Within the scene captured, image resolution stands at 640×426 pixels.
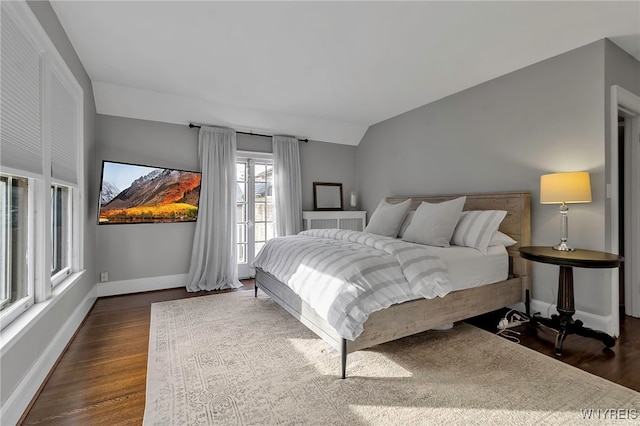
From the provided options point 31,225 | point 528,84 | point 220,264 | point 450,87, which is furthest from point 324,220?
point 31,225

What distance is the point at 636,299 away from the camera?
3.04 metres

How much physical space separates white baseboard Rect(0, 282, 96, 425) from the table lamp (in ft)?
12.6

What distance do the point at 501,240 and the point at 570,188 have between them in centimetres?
78

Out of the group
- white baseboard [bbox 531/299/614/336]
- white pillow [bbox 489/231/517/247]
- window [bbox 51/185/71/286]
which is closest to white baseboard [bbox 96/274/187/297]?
window [bbox 51/185/71/286]

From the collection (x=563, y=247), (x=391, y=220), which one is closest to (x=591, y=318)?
(x=563, y=247)

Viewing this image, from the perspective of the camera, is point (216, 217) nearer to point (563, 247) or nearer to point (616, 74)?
point (563, 247)

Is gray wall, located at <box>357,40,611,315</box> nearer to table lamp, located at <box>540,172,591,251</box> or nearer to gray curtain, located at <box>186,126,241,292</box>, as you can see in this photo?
table lamp, located at <box>540,172,591,251</box>

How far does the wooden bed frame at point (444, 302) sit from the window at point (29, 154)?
182 centimetres

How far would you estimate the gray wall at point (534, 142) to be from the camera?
105 inches

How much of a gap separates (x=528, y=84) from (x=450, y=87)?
2.69 feet

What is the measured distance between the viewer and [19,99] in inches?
68.9

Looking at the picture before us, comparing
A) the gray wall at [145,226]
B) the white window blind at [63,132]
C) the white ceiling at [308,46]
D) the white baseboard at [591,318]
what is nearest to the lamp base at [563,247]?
the white baseboard at [591,318]

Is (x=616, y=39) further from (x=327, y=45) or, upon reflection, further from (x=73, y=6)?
(x=73, y=6)

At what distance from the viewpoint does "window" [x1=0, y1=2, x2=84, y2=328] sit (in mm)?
1639
